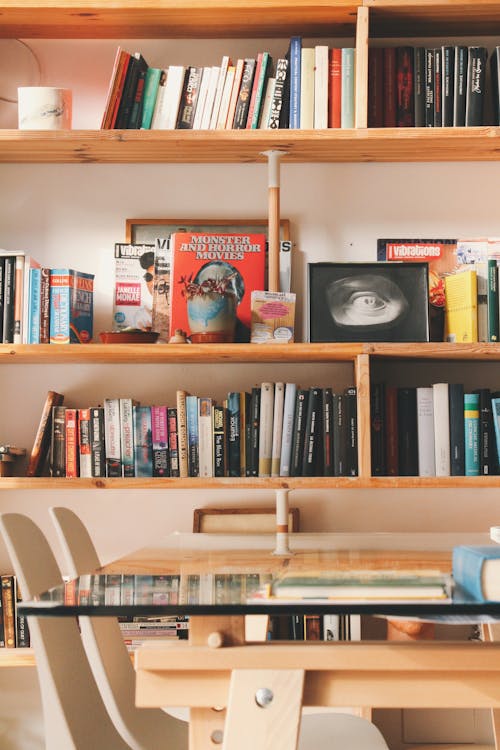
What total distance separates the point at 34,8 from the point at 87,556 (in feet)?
5.37

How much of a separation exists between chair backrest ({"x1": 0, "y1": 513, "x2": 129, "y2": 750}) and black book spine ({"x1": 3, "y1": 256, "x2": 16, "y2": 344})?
112 cm

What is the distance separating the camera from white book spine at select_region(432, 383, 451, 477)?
2.65 meters

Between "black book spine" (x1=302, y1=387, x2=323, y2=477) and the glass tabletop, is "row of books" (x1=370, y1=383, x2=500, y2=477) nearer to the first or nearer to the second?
"black book spine" (x1=302, y1=387, x2=323, y2=477)

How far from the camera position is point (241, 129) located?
8.84 feet

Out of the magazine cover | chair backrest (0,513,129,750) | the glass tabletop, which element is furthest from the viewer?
the magazine cover

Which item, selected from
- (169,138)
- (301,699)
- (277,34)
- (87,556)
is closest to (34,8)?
(169,138)

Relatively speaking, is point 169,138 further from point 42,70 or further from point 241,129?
point 42,70

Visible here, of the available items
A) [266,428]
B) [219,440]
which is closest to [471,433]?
[266,428]

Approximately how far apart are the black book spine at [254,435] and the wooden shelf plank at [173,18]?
3.55ft

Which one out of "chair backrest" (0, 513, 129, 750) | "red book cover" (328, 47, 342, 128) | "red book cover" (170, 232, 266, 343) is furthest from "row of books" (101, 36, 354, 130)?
"chair backrest" (0, 513, 129, 750)

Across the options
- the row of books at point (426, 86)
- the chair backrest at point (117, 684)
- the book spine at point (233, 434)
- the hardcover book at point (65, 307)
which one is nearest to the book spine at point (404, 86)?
the row of books at point (426, 86)

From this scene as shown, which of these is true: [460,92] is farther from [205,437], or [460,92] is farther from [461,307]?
[205,437]

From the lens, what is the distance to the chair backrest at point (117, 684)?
1619 millimetres

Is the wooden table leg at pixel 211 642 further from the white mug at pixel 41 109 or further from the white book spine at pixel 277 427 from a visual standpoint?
the white mug at pixel 41 109
